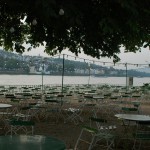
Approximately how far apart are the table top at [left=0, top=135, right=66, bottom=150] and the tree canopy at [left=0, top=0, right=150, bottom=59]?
8.16ft

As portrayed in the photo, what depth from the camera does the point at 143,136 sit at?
720cm

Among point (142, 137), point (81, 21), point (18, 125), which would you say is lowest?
point (142, 137)

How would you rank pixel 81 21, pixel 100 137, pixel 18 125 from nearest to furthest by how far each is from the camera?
pixel 18 125, pixel 100 137, pixel 81 21

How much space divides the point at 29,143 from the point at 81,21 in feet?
13.1

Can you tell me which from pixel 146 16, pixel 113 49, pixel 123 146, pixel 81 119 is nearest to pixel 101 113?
pixel 81 119

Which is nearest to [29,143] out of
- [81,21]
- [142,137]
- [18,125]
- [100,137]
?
[18,125]

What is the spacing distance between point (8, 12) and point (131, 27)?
3046 mm

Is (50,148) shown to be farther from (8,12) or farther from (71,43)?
(71,43)

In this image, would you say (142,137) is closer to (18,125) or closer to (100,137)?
(100,137)

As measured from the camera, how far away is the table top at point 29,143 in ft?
15.4

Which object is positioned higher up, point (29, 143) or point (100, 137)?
point (29, 143)

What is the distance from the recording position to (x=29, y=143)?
4.95m

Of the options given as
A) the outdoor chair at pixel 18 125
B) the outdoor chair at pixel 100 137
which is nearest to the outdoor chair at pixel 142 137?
the outdoor chair at pixel 100 137

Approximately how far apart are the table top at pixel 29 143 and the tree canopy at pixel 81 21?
2488 millimetres
